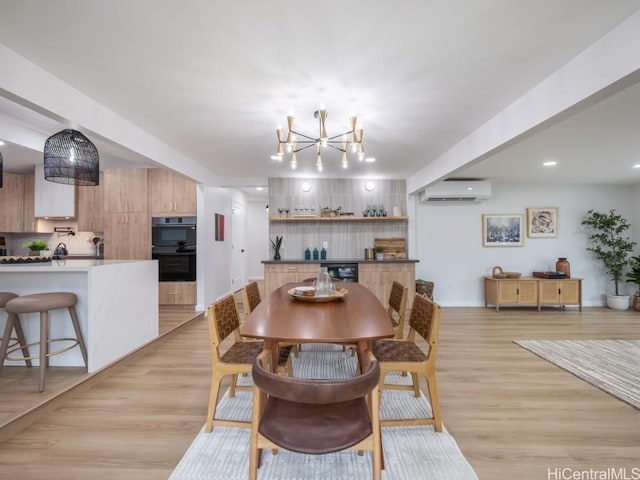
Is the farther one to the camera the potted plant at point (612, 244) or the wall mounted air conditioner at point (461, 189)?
the potted plant at point (612, 244)

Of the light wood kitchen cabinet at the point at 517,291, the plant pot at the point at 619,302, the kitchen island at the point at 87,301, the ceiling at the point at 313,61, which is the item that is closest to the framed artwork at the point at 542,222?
the light wood kitchen cabinet at the point at 517,291

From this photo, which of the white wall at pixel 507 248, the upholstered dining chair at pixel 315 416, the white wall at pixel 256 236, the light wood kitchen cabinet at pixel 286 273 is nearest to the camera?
the upholstered dining chair at pixel 315 416

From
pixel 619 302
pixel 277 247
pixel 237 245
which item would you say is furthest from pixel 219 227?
pixel 619 302

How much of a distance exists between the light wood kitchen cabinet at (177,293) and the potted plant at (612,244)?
23.6 feet

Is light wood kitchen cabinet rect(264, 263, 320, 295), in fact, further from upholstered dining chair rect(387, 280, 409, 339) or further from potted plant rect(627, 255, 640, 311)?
potted plant rect(627, 255, 640, 311)

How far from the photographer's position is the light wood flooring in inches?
64.6

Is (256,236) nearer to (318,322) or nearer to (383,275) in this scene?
(383,275)

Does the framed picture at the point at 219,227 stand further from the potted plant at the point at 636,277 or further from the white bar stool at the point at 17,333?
the potted plant at the point at 636,277

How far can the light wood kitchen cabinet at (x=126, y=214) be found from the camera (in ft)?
15.8

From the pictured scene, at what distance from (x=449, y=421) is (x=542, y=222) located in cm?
518

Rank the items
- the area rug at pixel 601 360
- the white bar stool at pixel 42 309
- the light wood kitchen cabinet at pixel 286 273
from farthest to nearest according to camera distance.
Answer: the light wood kitchen cabinet at pixel 286 273 → the area rug at pixel 601 360 → the white bar stool at pixel 42 309

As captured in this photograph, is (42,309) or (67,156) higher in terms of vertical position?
(67,156)

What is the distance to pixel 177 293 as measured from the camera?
4.80 m

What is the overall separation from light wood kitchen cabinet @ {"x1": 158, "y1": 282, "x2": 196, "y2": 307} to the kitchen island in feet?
5.97
